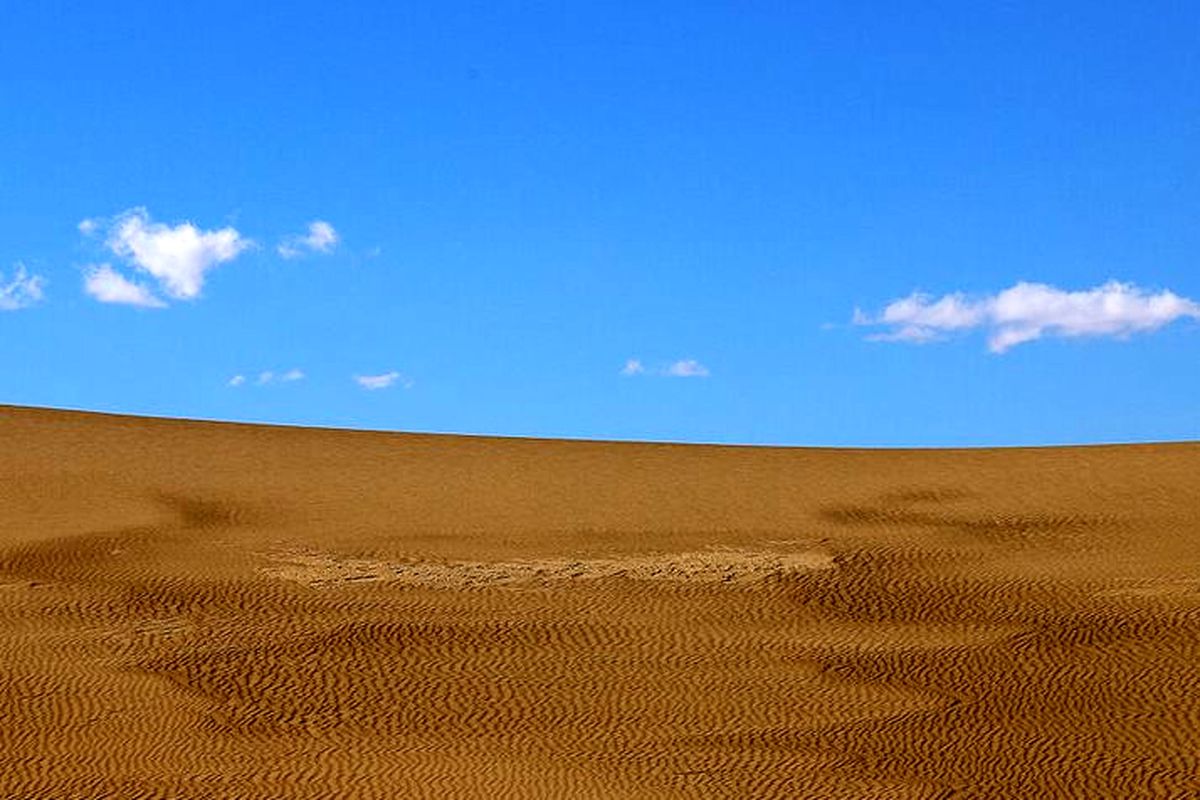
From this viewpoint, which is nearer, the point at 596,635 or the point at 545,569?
the point at 596,635

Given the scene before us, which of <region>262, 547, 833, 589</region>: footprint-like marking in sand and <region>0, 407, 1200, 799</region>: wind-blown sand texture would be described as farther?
<region>262, 547, 833, 589</region>: footprint-like marking in sand

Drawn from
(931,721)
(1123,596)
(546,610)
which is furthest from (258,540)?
(1123,596)

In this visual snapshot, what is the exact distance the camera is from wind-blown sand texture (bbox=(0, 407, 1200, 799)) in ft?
52.9

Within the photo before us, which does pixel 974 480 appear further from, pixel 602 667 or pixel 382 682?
pixel 382 682

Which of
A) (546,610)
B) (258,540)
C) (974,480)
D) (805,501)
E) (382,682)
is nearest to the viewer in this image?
(382,682)

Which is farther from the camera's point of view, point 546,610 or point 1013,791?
point 546,610

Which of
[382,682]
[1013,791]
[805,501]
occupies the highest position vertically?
[805,501]

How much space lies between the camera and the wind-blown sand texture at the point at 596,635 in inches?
634

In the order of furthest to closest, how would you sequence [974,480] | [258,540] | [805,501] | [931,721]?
1. [974,480]
2. [805,501]
3. [258,540]
4. [931,721]

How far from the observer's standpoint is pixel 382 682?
1867cm

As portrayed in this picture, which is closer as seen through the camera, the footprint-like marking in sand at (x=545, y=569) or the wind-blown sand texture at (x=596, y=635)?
the wind-blown sand texture at (x=596, y=635)

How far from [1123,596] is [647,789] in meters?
10.5

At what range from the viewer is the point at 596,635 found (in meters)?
20.6

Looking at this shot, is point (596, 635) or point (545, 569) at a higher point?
point (545, 569)
